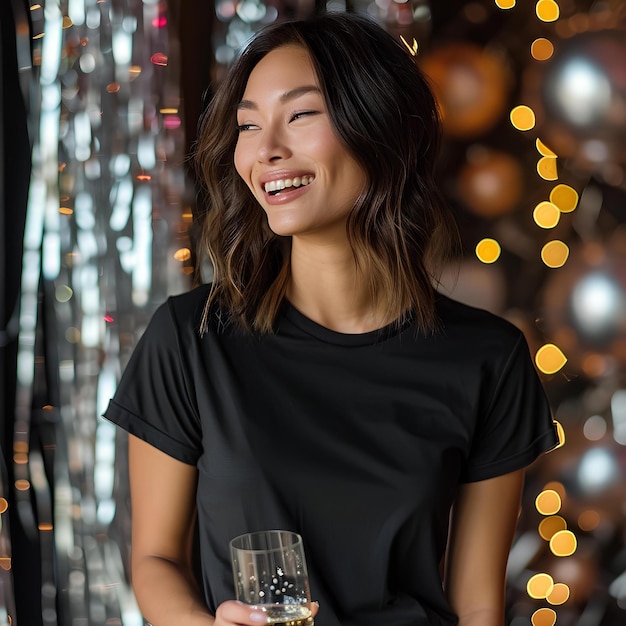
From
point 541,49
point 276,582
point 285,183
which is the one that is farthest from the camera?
point 541,49

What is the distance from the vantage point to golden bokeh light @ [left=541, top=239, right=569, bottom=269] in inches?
87.9

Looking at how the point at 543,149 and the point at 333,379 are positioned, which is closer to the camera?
the point at 333,379

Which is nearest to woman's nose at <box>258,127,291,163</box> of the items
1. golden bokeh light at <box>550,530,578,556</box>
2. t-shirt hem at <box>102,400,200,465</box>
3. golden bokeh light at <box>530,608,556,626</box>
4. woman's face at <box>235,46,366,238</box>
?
woman's face at <box>235,46,366,238</box>

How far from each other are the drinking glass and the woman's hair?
433 mm

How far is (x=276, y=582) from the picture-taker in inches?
38.6

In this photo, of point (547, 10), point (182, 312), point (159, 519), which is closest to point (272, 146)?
point (182, 312)

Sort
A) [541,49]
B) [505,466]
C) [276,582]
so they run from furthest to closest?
1. [541,49]
2. [505,466]
3. [276,582]

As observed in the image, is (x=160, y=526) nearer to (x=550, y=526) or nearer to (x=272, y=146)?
(x=272, y=146)

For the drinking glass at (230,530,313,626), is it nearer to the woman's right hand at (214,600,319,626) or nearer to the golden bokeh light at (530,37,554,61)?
the woman's right hand at (214,600,319,626)

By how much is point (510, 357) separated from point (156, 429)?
0.51 metres

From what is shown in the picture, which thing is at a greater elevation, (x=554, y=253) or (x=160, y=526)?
(x=554, y=253)

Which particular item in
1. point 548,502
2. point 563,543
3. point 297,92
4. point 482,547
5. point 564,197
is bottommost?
point 563,543

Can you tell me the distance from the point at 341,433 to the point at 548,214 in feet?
3.80

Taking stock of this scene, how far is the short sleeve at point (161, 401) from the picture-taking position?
4.30 ft
